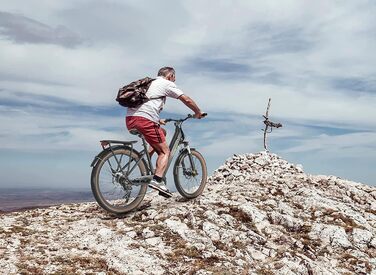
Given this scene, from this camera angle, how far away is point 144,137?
431 inches

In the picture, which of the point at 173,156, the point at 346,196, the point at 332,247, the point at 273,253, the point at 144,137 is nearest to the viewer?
the point at 273,253

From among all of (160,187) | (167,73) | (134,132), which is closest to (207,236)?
(160,187)

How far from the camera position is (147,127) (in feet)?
35.3

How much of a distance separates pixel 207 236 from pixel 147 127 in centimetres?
341

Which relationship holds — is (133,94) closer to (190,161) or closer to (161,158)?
(161,158)

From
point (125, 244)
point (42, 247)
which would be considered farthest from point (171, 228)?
point (42, 247)

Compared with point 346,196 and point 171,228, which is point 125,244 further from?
point 346,196

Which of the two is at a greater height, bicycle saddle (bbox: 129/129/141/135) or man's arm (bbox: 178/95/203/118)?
man's arm (bbox: 178/95/203/118)

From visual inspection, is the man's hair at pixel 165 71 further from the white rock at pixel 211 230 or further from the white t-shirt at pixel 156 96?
the white rock at pixel 211 230

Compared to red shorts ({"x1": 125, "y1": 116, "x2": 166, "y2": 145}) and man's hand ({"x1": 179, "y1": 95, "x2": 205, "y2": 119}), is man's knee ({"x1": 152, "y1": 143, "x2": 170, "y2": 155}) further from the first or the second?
man's hand ({"x1": 179, "y1": 95, "x2": 205, "y2": 119})

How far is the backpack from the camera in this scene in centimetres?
1050

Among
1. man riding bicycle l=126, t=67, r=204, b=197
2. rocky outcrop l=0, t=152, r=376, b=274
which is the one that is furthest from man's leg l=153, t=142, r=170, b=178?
rocky outcrop l=0, t=152, r=376, b=274

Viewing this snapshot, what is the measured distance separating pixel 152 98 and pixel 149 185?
2.50 m

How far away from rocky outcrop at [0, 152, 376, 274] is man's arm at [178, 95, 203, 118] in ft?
9.03
